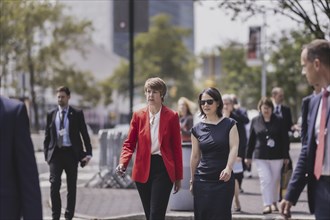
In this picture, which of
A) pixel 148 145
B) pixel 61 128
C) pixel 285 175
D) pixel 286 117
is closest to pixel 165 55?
pixel 286 117

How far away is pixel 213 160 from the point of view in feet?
24.1

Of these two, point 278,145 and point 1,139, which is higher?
point 1,139

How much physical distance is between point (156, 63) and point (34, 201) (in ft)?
251

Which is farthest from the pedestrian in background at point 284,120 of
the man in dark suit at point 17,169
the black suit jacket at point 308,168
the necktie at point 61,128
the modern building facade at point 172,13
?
the modern building facade at point 172,13

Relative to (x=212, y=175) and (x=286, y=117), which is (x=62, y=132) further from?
(x=286, y=117)

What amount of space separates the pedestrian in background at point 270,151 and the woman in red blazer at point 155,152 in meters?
3.80

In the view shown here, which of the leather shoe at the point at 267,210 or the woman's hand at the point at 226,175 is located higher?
the woman's hand at the point at 226,175

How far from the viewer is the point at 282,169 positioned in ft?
37.5

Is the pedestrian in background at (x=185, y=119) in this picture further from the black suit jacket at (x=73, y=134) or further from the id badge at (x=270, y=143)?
the black suit jacket at (x=73, y=134)

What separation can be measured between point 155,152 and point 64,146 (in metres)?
2.67

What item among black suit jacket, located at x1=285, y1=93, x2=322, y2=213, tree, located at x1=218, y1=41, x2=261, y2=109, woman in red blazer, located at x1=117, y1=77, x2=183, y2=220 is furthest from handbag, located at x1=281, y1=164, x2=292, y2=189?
tree, located at x1=218, y1=41, x2=261, y2=109

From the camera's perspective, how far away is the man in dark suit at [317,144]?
15.4ft

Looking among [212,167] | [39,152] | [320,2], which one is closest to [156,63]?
[39,152]

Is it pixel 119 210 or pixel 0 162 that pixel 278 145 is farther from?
pixel 0 162
